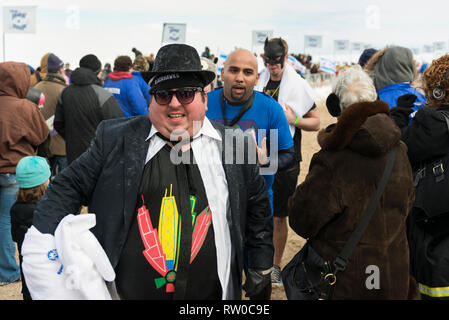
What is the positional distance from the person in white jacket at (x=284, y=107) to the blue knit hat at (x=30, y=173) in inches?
92.0

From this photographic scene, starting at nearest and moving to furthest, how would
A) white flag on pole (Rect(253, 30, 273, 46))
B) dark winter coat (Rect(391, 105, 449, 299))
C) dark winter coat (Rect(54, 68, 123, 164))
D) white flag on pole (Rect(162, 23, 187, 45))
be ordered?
1. dark winter coat (Rect(391, 105, 449, 299))
2. dark winter coat (Rect(54, 68, 123, 164))
3. white flag on pole (Rect(162, 23, 187, 45))
4. white flag on pole (Rect(253, 30, 273, 46))

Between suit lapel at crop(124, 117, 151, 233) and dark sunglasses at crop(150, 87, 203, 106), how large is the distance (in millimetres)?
178

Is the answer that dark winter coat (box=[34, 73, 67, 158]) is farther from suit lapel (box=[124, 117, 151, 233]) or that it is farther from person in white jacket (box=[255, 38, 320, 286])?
suit lapel (box=[124, 117, 151, 233])

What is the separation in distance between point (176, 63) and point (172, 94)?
169 mm

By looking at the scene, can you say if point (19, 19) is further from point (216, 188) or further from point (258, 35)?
point (216, 188)

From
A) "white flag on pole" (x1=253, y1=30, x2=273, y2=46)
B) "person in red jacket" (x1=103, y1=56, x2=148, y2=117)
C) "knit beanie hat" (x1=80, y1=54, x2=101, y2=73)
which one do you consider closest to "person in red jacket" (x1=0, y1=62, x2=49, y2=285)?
"knit beanie hat" (x1=80, y1=54, x2=101, y2=73)

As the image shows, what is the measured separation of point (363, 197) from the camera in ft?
7.20

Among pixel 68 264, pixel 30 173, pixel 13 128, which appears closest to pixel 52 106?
pixel 13 128

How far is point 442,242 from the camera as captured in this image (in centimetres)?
256

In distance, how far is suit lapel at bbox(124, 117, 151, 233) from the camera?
201 centimetres

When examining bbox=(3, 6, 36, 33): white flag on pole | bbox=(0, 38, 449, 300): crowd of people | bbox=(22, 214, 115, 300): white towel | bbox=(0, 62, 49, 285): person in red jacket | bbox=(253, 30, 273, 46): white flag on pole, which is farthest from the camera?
bbox=(253, 30, 273, 46): white flag on pole

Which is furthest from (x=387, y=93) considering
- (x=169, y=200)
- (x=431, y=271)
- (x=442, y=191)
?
(x=169, y=200)

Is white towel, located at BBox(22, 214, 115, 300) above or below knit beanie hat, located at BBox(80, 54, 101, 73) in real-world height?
below

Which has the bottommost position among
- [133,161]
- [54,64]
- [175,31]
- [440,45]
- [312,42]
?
[133,161]
